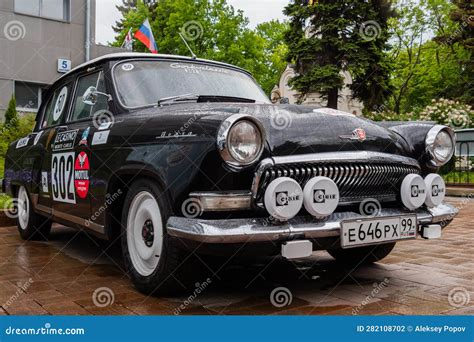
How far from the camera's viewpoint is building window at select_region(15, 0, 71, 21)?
1662 cm

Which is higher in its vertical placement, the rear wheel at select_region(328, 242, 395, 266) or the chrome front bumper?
the chrome front bumper

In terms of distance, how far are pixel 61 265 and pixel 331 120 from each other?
2613 millimetres

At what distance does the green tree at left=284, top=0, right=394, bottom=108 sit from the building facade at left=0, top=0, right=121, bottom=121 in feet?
35.7

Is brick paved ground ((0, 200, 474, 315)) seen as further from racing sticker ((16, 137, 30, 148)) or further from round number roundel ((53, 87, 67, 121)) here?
round number roundel ((53, 87, 67, 121))

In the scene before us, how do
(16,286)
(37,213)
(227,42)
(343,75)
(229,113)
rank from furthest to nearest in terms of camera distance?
(227,42) → (343,75) → (37,213) → (16,286) → (229,113)

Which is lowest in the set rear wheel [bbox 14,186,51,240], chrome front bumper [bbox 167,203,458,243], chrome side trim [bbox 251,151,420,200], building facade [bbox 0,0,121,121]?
rear wheel [bbox 14,186,51,240]

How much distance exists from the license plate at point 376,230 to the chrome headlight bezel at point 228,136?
654 mm

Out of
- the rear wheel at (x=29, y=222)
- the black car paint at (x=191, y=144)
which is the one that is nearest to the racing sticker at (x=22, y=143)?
the rear wheel at (x=29, y=222)

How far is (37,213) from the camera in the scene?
534 cm

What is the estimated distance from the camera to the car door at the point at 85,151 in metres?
3.90

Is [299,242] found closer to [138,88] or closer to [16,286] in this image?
[138,88]

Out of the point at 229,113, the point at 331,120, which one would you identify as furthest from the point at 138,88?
the point at 331,120

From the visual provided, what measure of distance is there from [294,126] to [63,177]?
7.60 ft

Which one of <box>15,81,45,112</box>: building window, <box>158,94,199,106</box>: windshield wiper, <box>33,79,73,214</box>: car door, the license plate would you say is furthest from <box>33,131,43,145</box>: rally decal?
<box>15,81,45,112</box>: building window
